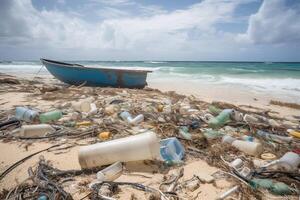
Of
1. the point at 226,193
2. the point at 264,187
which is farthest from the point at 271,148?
the point at 226,193

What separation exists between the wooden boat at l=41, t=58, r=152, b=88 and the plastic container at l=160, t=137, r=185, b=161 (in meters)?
7.40

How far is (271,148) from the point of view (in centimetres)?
361

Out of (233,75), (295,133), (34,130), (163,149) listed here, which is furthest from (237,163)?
(233,75)

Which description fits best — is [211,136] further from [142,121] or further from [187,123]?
[142,121]

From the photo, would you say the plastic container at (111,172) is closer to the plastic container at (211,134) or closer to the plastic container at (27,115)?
the plastic container at (211,134)

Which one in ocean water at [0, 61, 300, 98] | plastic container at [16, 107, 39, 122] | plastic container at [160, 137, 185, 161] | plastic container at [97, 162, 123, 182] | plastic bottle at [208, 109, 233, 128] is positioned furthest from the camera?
ocean water at [0, 61, 300, 98]

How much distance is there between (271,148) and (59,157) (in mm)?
3189

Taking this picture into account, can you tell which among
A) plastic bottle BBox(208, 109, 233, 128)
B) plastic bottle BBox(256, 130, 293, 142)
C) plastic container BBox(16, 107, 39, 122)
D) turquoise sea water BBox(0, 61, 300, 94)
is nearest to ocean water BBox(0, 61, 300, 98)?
turquoise sea water BBox(0, 61, 300, 94)

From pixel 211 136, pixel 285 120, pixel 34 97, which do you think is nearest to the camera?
pixel 211 136

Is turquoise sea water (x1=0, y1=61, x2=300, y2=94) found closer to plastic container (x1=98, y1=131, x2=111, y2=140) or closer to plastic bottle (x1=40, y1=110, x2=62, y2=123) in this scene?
plastic container (x1=98, y1=131, x2=111, y2=140)

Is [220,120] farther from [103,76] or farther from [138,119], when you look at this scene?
[103,76]

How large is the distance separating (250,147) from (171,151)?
1.21 m

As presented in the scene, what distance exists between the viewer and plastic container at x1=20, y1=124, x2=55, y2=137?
3.85 meters

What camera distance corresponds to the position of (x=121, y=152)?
276cm
